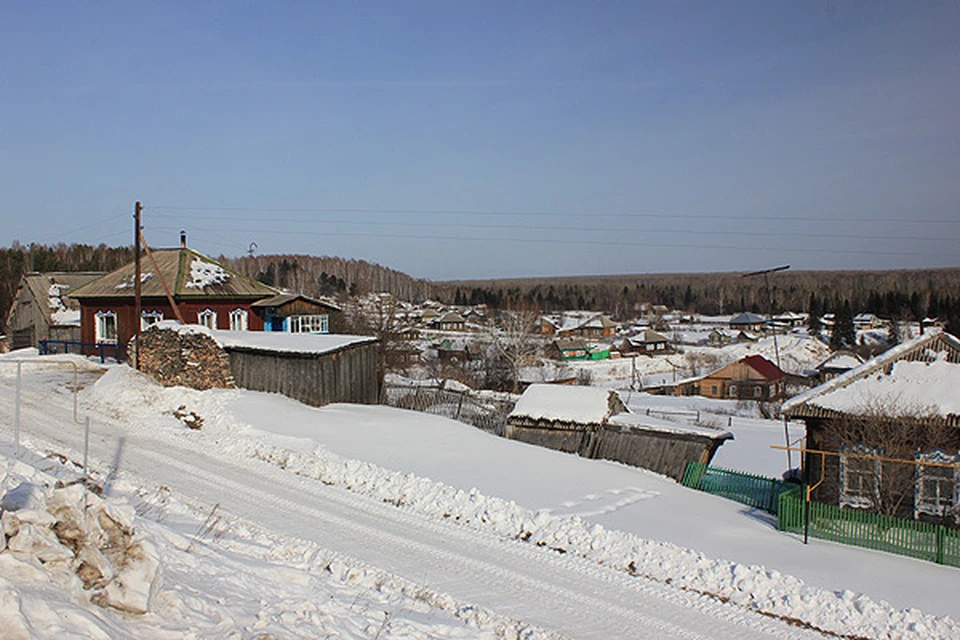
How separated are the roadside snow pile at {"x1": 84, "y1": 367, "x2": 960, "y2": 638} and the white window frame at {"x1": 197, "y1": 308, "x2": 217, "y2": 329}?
1621 cm

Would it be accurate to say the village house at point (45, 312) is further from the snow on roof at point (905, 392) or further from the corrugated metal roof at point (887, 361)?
the snow on roof at point (905, 392)

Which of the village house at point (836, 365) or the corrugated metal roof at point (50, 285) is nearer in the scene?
the corrugated metal roof at point (50, 285)

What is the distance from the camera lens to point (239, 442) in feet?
61.0

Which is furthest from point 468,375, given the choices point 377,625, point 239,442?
point 377,625

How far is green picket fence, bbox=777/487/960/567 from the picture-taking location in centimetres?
1391

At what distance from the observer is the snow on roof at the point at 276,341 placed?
24.4m

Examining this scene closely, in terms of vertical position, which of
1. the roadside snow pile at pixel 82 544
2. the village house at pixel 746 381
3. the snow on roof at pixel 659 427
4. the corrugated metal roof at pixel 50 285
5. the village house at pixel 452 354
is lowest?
the village house at pixel 746 381

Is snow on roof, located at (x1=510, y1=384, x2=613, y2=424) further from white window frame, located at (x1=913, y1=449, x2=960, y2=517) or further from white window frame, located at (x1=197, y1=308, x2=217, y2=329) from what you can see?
white window frame, located at (x1=197, y1=308, x2=217, y2=329)

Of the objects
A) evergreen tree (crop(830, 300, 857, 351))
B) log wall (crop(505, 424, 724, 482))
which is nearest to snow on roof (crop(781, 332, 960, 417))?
log wall (crop(505, 424, 724, 482))

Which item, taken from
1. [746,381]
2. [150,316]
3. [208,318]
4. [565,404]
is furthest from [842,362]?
[150,316]

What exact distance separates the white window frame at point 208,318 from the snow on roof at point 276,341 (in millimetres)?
9743

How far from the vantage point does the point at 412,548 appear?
12047mm

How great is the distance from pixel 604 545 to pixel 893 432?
9.37 m

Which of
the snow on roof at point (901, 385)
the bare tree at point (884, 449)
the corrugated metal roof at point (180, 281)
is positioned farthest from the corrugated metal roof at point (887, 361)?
A: the corrugated metal roof at point (180, 281)
